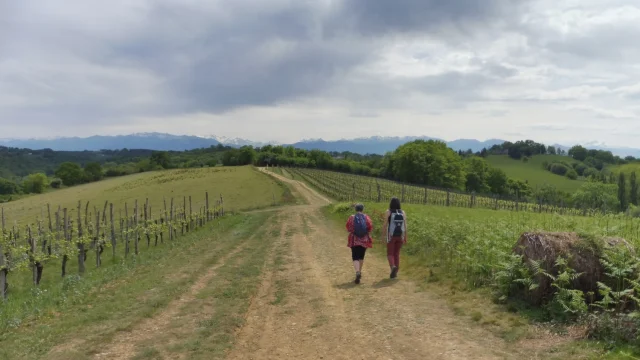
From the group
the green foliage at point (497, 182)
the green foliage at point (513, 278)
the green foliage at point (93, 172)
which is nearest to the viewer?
the green foliage at point (513, 278)

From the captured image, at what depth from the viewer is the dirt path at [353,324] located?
6504mm

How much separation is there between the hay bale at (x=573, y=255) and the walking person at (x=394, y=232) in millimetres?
3594

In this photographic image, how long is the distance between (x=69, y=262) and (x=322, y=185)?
53.4 m

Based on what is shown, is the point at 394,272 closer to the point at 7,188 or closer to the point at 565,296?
the point at 565,296

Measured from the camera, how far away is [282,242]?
20766 millimetres

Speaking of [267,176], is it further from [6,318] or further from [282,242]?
[6,318]

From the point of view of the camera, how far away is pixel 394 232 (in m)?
11.3

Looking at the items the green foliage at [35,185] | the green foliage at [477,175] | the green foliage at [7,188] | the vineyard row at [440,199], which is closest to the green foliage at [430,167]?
the green foliage at [477,175]

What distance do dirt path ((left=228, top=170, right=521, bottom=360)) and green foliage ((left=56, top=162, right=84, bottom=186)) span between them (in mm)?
122594

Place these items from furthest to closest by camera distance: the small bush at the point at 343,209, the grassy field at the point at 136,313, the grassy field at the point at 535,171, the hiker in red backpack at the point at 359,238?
the grassy field at the point at 535,171
the small bush at the point at 343,209
the hiker in red backpack at the point at 359,238
the grassy field at the point at 136,313

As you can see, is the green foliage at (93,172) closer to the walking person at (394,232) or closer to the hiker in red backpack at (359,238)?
the hiker in red backpack at (359,238)

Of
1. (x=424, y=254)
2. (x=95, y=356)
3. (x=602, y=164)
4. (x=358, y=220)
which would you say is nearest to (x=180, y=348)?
(x=95, y=356)

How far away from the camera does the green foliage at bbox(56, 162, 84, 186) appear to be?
11356 centimetres

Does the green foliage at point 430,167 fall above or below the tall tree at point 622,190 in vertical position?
above
